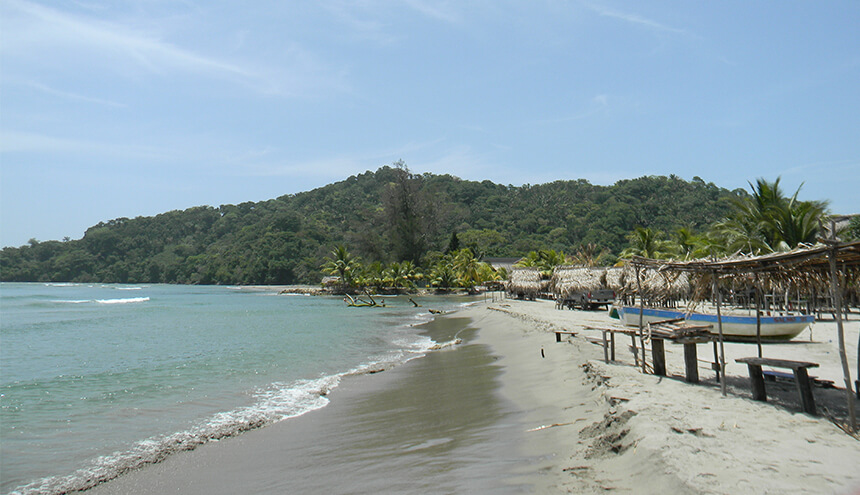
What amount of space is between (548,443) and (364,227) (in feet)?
231

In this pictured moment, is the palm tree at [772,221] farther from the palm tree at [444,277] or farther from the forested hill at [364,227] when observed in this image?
the palm tree at [444,277]

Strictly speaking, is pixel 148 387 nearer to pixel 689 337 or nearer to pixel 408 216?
pixel 689 337

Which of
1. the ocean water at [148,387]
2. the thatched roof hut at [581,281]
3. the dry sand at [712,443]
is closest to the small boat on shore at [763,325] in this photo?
the dry sand at [712,443]

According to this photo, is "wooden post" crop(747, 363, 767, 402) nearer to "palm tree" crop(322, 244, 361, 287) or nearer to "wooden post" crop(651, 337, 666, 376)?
"wooden post" crop(651, 337, 666, 376)

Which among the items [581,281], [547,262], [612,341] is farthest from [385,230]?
[612,341]

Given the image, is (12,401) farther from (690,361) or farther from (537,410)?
(690,361)

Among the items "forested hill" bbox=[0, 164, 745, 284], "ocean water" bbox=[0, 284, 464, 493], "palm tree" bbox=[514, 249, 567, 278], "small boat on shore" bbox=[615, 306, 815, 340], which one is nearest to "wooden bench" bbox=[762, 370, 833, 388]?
"small boat on shore" bbox=[615, 306, 815, 340]

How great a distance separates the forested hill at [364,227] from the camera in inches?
2862

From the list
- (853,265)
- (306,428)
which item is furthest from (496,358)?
(853,265)

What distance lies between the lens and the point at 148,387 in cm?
1059

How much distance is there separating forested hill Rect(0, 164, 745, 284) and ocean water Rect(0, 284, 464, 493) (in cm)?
4434

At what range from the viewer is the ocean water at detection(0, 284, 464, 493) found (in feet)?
21.2

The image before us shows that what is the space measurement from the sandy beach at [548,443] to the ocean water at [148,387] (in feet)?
2.88

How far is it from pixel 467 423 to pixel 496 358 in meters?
5.95
